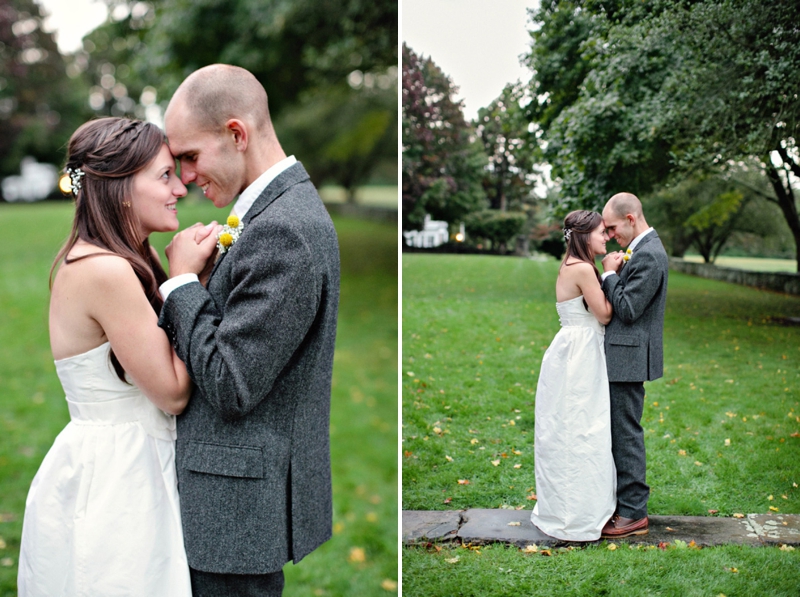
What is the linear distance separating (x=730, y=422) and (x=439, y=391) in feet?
4.04

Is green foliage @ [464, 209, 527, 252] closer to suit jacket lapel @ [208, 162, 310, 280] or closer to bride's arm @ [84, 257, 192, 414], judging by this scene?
suit jacket lapel @ [208, 162, 310, 280]

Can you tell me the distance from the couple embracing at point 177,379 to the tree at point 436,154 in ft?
3.22

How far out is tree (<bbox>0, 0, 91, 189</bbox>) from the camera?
17.0 metres

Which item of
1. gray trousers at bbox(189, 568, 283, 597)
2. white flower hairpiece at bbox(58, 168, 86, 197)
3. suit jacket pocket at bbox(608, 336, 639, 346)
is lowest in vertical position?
gray trousers at bbox(189, 568, 283, 597)

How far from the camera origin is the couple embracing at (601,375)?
266 cm

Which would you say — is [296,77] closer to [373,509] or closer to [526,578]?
[373,509]

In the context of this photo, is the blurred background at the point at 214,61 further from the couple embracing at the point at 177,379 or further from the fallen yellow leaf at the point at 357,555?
the fallen yellow leaf at the point at 357,555

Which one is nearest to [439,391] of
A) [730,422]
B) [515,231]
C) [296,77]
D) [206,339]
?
[515,231]

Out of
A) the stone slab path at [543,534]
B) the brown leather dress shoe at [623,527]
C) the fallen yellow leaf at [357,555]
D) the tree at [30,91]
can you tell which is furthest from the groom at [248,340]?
the tree at [30,91]

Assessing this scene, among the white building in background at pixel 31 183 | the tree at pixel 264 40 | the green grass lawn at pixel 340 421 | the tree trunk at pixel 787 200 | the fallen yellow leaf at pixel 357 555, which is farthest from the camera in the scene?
the white building in background at pixel 31 183

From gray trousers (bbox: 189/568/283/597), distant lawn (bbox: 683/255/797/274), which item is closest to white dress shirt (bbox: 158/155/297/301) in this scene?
gray trousers (bbox: 189/568/283/597)

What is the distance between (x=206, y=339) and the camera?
1.83m

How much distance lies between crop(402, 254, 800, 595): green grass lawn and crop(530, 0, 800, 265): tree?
446mm

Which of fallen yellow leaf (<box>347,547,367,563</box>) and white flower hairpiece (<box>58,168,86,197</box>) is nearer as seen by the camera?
white flower hairpiece (<box>58,168,86,197</box>)
